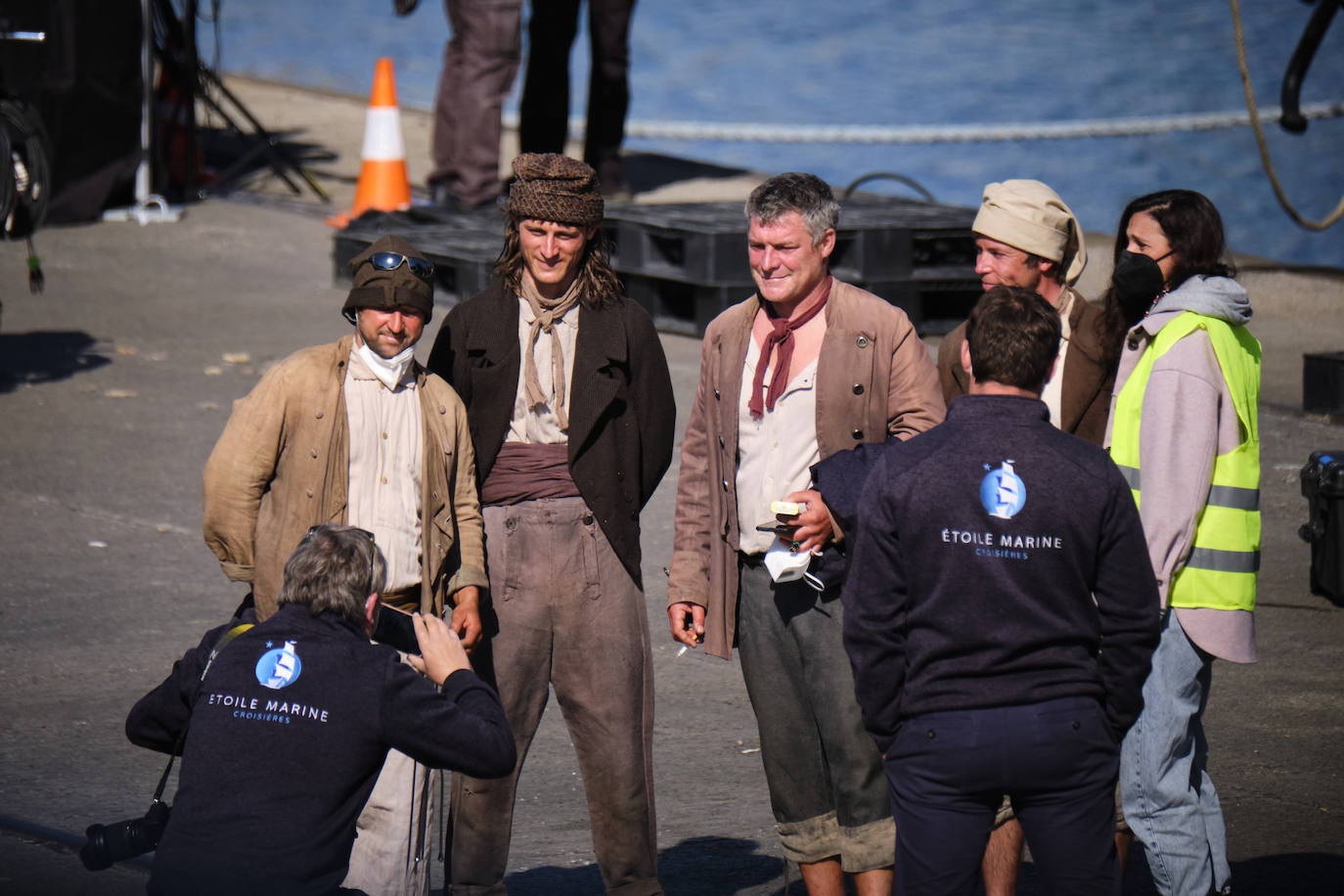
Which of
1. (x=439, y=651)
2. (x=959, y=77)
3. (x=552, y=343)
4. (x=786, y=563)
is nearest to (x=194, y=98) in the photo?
(x=552, y=343)

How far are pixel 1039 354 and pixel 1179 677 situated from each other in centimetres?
110

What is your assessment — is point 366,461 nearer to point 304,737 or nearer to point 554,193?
point 554,193

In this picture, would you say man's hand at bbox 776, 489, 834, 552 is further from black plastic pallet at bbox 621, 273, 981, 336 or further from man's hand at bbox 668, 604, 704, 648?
black plastic pallet at bbox 621, 273, 981, 336

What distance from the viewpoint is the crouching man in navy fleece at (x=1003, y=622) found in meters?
3.25

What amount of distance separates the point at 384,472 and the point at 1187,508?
1802 mm

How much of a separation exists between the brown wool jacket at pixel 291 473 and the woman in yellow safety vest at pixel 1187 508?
5.15ft

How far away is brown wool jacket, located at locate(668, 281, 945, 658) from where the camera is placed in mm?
4070

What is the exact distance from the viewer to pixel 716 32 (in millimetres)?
51656

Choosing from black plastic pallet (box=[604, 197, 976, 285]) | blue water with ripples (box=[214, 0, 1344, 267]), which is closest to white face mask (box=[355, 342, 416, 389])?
black plastic pallet (box=[604, 197, 976, 285])

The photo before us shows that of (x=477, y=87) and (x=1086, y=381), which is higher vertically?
Answer: (x=477, y=87)

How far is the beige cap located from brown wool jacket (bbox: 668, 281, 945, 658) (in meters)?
0.33

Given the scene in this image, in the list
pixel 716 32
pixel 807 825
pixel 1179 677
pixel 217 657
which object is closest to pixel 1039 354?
pixel 1179 677

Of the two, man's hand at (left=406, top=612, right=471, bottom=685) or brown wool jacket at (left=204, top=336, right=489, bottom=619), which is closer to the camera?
man's hand at (left=406, top=612, right=471, bottom=685)

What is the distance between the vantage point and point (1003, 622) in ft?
10.7
